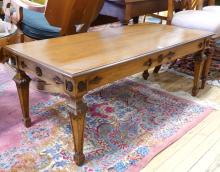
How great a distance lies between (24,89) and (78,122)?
0.48 m

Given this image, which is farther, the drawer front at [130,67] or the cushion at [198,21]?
the cushion at [198,21]

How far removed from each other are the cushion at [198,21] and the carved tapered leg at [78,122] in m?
1.47

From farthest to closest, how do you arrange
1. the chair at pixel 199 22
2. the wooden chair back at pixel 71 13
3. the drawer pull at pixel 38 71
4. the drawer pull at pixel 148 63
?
the chair at pixel 199 22 < the wooden chair back at pixel 71 13 < the drawer pull at pixel 148 63 < the drawer pull at pixel 38 71

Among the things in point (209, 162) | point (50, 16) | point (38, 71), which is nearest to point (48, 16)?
point (50, 16)

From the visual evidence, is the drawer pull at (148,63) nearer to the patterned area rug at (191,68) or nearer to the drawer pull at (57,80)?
the drawer pull at (57,80)

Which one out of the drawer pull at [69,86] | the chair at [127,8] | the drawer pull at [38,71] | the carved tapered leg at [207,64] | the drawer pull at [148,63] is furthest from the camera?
the chair at [127,8]

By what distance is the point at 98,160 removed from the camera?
1367 mm

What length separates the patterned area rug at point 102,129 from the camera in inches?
53.3

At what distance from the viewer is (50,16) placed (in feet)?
5.99

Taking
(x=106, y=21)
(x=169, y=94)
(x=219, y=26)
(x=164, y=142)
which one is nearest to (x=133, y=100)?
(x=169, y=94)

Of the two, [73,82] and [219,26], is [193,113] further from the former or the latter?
[73,82]

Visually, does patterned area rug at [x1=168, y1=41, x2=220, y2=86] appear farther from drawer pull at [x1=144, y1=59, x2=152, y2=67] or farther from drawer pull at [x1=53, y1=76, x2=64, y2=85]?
drawer pull at [x1=53, y1=76, x2=64, y2=85]

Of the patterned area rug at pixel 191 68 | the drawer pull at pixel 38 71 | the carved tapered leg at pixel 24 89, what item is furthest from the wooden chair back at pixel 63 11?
the patterned area rug at pixel 191 68

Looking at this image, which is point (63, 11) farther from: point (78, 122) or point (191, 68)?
point (191, 68)
